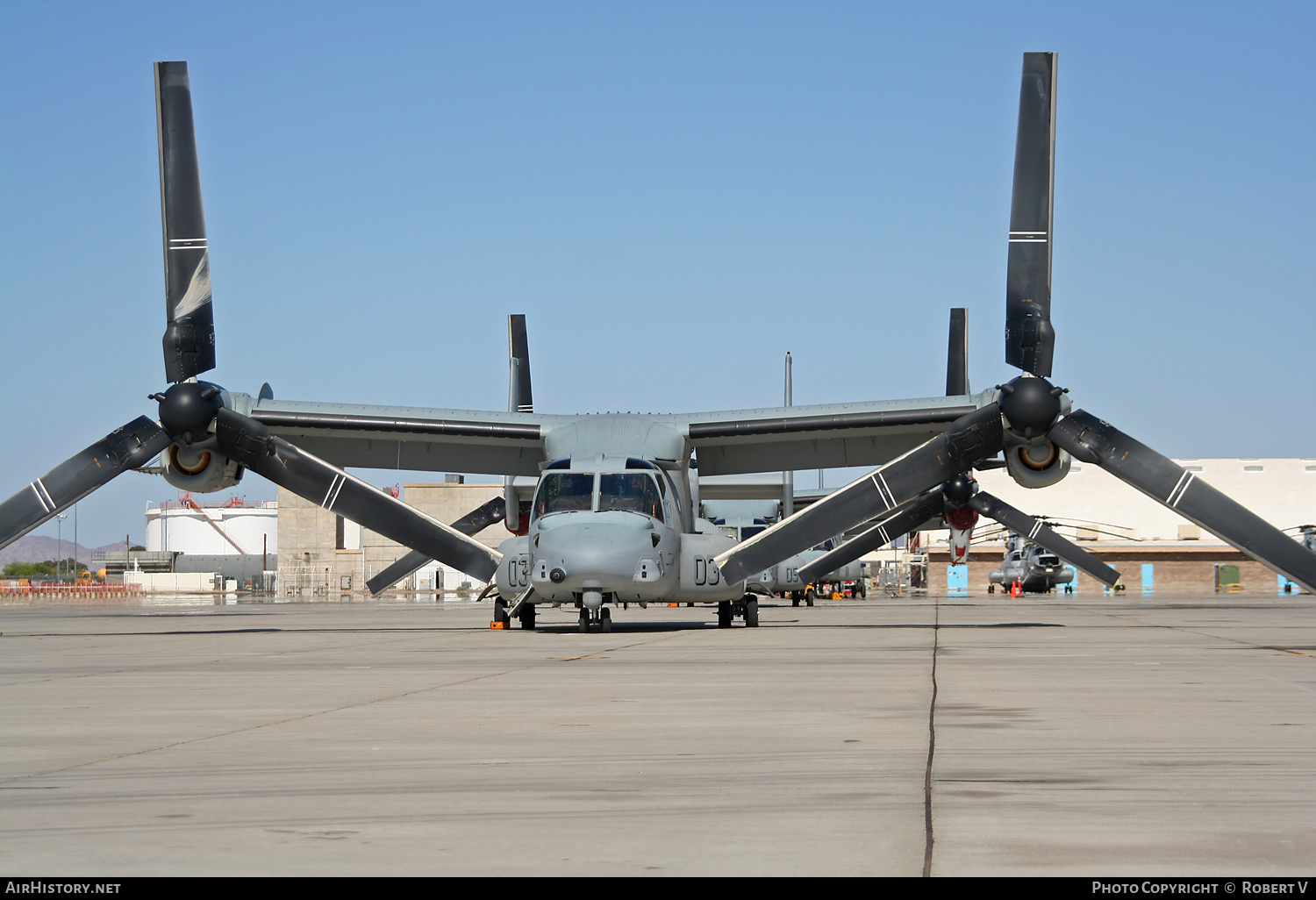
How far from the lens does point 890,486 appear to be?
2230 centimetres

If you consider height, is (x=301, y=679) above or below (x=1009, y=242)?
below

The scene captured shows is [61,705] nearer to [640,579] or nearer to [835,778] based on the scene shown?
[835,778]

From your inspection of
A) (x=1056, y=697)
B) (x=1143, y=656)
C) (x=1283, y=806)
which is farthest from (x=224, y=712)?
(x=1143, y=656)

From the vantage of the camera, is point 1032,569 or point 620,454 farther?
point 1032,569

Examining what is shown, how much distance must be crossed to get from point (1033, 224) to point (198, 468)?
14.8 meters

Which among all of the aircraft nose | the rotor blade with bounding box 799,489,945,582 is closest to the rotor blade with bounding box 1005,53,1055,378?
the aircraft nose

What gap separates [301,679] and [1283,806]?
9151 mm

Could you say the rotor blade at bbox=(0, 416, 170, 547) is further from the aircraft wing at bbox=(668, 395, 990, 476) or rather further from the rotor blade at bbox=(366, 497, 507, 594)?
the rotor blade at bbox=(366, 497, 507, 594)

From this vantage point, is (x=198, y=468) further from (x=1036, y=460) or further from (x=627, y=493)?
(x=1036, y=460)

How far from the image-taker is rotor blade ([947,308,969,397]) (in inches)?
1442

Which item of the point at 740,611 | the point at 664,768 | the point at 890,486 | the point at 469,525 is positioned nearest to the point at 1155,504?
the point at 469,525

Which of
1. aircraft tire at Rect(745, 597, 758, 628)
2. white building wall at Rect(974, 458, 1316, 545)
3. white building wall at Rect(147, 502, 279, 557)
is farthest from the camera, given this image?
white building wall at Rect(147, 502, 279, 557)

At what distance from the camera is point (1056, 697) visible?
10297 millimetres

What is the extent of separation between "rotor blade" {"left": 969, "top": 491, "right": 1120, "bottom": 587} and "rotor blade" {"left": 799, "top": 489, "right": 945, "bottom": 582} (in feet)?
5.23
